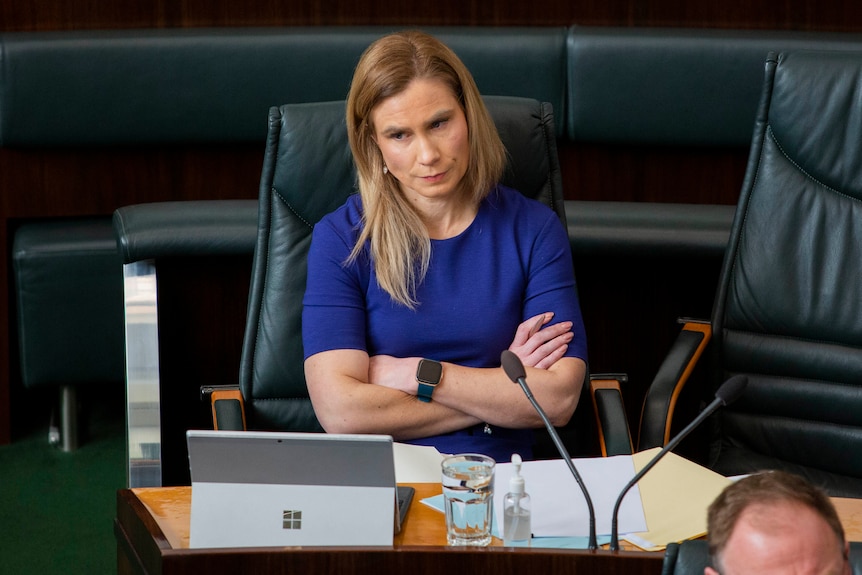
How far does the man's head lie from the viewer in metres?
0.96

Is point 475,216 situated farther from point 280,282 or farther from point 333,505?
point 333,505

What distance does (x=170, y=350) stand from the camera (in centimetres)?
245

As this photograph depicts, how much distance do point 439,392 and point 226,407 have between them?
39 cm

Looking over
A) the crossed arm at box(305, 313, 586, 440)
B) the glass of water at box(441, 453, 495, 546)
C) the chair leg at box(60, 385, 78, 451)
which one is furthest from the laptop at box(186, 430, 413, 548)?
the chair leg at box(60, 385, 78, 451)

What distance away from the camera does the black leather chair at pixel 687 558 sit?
41.0 inches

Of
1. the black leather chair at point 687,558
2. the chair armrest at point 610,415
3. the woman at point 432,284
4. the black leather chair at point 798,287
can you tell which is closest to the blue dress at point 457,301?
the woman at point 432,284

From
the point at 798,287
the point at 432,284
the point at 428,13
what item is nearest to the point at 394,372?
the point at 432,284

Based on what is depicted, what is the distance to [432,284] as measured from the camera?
74.9 inches

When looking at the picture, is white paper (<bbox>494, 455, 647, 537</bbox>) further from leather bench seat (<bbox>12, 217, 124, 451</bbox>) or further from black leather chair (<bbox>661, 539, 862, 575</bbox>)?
leather bench seat (<bbox>12, 217, 124, 451</bbox>)

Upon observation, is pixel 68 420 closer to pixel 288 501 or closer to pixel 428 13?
pixel 428 13

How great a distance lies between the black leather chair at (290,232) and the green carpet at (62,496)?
73 cm

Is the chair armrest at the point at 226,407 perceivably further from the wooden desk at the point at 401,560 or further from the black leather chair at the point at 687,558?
the black leather chair at the point at 687,558

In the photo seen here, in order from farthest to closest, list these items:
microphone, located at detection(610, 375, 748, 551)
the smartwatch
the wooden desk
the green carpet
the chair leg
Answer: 1. the chair leg
2. the green carpet
3. the smartwatch
4. microphone, located at detection(610, 375, 748, 551)
5. the wooden desk

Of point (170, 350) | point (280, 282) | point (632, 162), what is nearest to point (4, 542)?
point (170, 350)
